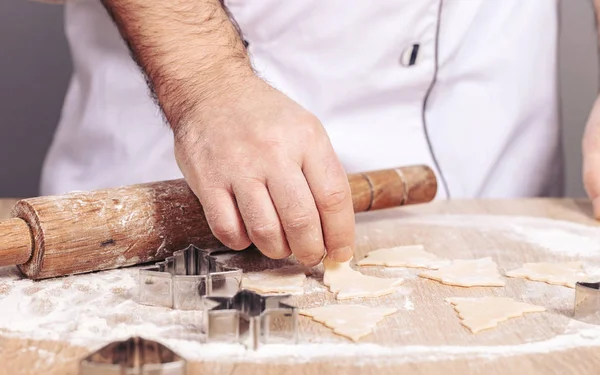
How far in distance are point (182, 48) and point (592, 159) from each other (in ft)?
3.08

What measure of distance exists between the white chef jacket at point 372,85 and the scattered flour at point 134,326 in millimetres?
568

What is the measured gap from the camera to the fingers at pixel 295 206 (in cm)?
108

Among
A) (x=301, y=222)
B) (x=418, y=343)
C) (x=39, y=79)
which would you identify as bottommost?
(x=418, y=343)

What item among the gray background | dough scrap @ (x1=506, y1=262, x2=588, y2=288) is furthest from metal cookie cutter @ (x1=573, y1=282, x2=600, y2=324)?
the gray background

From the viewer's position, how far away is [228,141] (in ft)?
3.67

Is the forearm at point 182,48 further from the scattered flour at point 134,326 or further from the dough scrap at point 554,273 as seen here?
the dough scrap at point 554,273

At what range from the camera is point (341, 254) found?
3.74ft

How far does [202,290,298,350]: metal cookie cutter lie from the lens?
0.90 meters

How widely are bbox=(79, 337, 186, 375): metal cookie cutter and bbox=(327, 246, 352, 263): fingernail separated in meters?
0.40

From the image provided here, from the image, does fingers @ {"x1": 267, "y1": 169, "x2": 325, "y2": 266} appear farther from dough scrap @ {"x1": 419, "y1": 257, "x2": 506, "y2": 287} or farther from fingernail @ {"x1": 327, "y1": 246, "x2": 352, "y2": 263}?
dough scrap @ {"x1": 419, "y1": 257, "x2": 506, "y2": 287}

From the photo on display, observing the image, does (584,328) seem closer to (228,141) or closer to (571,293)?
(571,293)

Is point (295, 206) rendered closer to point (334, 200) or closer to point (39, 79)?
point (334, 200)

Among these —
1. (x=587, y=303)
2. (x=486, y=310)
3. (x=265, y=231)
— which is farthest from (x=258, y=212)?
(x=587, y=303)

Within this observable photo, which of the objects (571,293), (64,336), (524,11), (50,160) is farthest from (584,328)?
(50,160)
